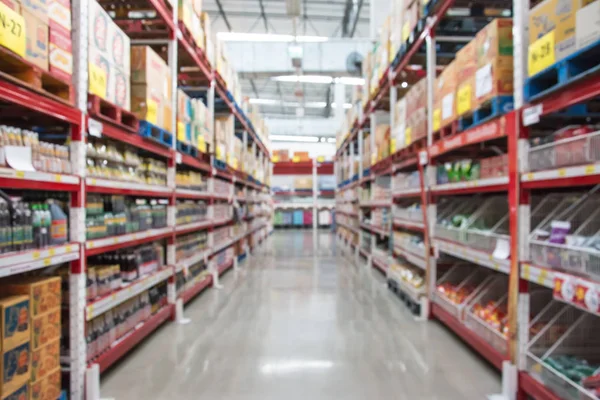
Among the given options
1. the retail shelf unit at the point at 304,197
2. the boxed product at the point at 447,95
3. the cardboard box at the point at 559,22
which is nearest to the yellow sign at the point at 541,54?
the cardboard box at the point at 559,22

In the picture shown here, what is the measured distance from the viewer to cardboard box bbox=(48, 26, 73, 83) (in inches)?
96.9

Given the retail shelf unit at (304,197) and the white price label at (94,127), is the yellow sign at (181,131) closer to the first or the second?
the white price label at (94,127)

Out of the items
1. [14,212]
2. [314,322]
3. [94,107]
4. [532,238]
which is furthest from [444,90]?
[14,212]

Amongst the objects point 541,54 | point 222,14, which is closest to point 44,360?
point 541,54

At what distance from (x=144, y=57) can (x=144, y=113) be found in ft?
1.71

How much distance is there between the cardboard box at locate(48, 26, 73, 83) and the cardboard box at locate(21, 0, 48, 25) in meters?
0.07

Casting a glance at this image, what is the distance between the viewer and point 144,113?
3.80 m

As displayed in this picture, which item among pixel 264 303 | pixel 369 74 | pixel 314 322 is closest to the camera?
pixel 314 322

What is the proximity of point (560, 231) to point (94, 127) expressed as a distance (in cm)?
306

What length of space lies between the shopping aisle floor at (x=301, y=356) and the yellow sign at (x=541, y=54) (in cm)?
218

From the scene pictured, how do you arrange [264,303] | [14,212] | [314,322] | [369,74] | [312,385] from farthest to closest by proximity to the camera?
1. [369,74]
2. [264,303]
3. [314,322]
4. [312,385]
5. [14,212]

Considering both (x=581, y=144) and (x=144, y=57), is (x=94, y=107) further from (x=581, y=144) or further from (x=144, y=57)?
(x=581, y=144)

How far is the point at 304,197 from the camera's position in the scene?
20.3m

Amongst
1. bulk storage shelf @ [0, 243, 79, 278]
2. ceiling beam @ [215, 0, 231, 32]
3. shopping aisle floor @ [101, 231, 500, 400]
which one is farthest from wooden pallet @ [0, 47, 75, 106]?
ceiling beam @ [215, 0, 231, 32]
